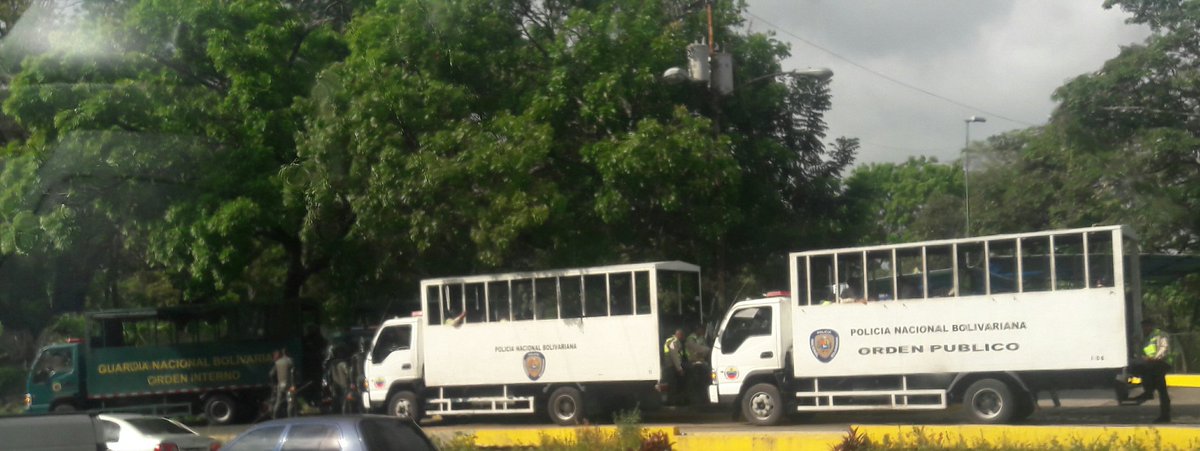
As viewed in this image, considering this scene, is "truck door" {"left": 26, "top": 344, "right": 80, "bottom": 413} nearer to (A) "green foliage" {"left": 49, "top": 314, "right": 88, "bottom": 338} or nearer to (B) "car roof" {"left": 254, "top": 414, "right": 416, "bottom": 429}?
(B) "car roof" {"left": 254, "top": 414, "right": 416, "bottom": 429}

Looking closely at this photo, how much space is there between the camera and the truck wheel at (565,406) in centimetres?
1900

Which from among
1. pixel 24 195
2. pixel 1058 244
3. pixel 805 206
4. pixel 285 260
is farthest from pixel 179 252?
pixel 1058 244

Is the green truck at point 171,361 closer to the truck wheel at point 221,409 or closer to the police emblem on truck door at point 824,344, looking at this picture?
the truck wheel at point 221,409

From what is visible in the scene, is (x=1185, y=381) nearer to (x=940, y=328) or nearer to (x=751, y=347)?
(x=940, y=328)

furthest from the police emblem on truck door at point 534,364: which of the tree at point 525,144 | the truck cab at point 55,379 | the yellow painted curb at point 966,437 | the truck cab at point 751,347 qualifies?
the truck cab at point 55,379

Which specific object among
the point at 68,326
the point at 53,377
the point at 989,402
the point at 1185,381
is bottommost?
the point at 1185,381

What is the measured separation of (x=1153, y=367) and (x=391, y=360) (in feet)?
40.4

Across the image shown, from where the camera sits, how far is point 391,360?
21.0 meters

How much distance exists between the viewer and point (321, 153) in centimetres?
2052

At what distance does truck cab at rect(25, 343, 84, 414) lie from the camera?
81.7 feet

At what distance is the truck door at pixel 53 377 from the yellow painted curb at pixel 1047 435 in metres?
18.1

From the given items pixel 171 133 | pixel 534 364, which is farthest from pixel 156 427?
pixel 171 133

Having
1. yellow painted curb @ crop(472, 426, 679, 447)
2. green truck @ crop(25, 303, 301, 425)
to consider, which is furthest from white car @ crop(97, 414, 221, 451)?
green truck @ crop(25, 303, 301, 425)

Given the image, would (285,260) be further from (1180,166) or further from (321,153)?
(1180,166)
